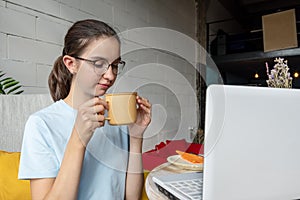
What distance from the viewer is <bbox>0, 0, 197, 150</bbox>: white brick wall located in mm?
798

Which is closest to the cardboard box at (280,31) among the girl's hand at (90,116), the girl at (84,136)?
the girl at (84,136)

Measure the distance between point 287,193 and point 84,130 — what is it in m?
0.44

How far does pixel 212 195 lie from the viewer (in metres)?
0.42

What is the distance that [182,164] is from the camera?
0.89 metres

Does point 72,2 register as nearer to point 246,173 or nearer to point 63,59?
point 63,59

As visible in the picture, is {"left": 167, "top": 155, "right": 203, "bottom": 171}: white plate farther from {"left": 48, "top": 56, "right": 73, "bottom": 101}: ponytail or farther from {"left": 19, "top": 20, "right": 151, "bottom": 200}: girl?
{"left": 48, "top": 56, "right": 73, "bottom": 101}: ponytail

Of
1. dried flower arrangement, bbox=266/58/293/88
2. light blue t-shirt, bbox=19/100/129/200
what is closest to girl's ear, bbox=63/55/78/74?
light blue t-shirt, bbox=19/100/129/200

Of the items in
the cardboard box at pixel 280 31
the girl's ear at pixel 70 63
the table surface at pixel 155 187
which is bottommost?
the table surface at pixel 155 187

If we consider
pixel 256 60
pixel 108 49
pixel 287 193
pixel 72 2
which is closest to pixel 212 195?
pixel 287 193

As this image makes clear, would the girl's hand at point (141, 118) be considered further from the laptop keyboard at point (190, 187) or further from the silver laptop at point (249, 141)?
the silver laptop at point (249, 141)

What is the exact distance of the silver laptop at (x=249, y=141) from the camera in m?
0.39

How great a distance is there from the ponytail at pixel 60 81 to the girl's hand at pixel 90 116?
31 cm

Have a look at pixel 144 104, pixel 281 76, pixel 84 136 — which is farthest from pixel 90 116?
pixel 281 76

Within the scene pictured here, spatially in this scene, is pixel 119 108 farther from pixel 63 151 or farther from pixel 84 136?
pixel 63 151
